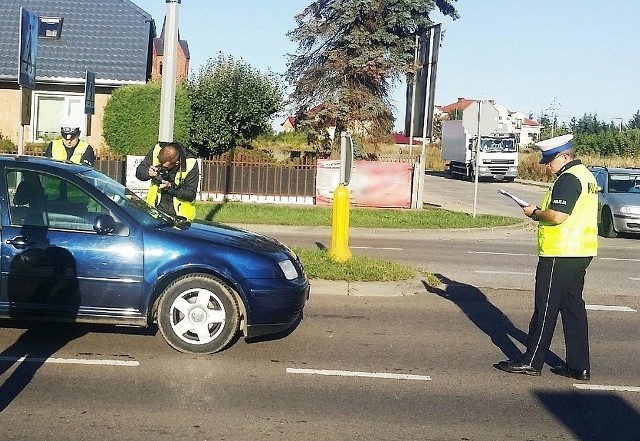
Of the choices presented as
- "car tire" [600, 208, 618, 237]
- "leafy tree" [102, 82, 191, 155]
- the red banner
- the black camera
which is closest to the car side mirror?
the black camera

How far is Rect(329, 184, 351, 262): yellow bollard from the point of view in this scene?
36.6 ft

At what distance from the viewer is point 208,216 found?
2033 cm

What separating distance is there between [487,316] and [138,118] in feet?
59.8

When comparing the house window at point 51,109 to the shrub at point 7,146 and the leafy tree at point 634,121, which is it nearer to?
the shrub at point 7,146

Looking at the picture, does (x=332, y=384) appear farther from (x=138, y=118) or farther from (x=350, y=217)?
(x=138, y=118)

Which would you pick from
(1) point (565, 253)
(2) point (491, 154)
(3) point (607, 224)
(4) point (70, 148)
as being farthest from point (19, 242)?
(2) point (491, 154)

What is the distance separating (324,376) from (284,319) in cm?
73

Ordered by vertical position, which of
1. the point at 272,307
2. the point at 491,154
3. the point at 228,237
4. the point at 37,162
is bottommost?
the point at 272,307

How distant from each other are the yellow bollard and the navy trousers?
15.5 ft

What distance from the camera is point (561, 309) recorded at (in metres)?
6.71

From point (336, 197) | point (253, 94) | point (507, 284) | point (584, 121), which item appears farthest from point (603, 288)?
point (584, 121)

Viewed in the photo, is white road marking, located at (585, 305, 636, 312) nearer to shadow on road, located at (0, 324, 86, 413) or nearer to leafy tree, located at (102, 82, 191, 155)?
shadow on road, located at (0, 324, 86, 413)

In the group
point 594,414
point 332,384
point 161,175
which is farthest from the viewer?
point 161,175

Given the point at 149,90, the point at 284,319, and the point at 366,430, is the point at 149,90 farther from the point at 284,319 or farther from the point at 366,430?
the point at 366,430
